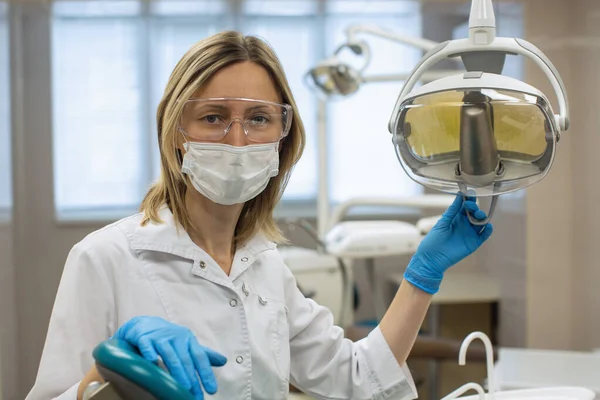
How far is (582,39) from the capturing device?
3.03 meters

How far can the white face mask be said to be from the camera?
4.00ft

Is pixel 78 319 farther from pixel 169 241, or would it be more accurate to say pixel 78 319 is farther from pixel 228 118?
pixel 228 118

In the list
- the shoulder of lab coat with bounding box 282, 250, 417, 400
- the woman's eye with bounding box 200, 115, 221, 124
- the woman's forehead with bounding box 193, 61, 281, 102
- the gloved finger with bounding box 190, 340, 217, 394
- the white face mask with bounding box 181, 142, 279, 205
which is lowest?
the shoulder of lab coat with bounding box 282, 250, 417, 400

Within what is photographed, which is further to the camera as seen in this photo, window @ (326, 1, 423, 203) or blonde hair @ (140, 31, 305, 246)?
window @ (326, 1, 423, 203)

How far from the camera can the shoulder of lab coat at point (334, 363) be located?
1.41 metres

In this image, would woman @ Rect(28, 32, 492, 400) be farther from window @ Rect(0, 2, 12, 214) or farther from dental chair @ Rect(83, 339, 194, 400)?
window @ Rect(0, 2, 12, 214)

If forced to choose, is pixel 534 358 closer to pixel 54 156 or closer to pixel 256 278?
pixel 256 278

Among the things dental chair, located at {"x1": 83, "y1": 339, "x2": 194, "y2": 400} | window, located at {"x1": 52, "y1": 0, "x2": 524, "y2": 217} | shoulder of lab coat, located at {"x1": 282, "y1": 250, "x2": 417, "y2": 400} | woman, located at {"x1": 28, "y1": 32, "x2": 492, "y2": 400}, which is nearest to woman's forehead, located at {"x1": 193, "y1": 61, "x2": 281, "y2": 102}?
woman, located at {"x1": 28, "y1": 32, "x2": 492, "y2": 400}

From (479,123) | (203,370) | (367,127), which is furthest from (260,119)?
(367,127)

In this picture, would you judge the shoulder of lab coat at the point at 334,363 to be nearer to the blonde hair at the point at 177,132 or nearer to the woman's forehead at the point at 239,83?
the blonde hair at the point at 177,132

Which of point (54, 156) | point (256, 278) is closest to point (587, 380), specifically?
point (256, 278)

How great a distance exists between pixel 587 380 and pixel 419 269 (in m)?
1.07

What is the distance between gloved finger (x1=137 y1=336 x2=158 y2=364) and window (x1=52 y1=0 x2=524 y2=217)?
365cm

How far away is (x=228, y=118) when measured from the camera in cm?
122
